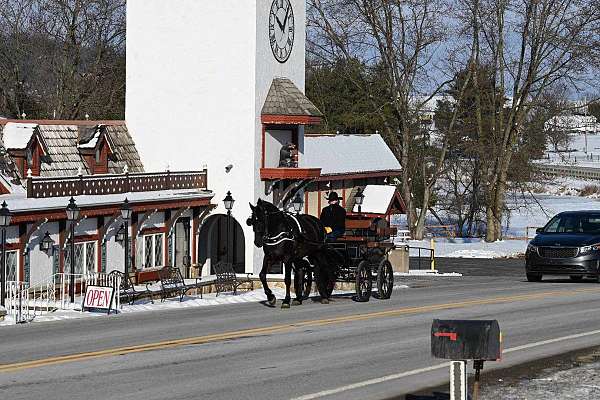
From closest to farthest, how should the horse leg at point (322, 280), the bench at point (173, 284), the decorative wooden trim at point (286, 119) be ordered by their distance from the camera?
the horse leg at point (322, 280), the bench at point (173, 284), the decorative wooden trim at point (286, 119)

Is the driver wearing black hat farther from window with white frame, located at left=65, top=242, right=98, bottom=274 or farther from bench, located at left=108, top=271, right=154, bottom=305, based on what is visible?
window with white frame, located at left=65, top=242, right=98, bottom=274

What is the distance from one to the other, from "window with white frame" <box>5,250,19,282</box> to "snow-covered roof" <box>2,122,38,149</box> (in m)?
4.59

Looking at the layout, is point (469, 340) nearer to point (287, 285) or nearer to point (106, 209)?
point (287, 285)

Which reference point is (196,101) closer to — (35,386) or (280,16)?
(280,16)

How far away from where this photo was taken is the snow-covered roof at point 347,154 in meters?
56.9

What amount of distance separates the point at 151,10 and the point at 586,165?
4736 inches

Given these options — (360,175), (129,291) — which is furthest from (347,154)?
(129,291)

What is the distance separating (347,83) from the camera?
302 ft

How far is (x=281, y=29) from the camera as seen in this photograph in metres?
46.0

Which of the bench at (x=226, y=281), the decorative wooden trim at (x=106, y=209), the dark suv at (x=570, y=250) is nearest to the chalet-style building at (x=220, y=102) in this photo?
the decorative wooden trim at (x=106, y=209)

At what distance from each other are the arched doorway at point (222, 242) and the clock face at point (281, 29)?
614 cm

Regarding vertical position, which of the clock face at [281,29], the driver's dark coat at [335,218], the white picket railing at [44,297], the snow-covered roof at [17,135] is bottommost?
the white picket railing at [44,297]

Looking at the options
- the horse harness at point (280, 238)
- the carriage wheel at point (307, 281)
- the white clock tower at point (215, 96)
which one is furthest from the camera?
the white clock tower at point (215, 96)

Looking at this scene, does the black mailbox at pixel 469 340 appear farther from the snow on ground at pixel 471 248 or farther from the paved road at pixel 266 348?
the snow on ground at pixel 471 248
